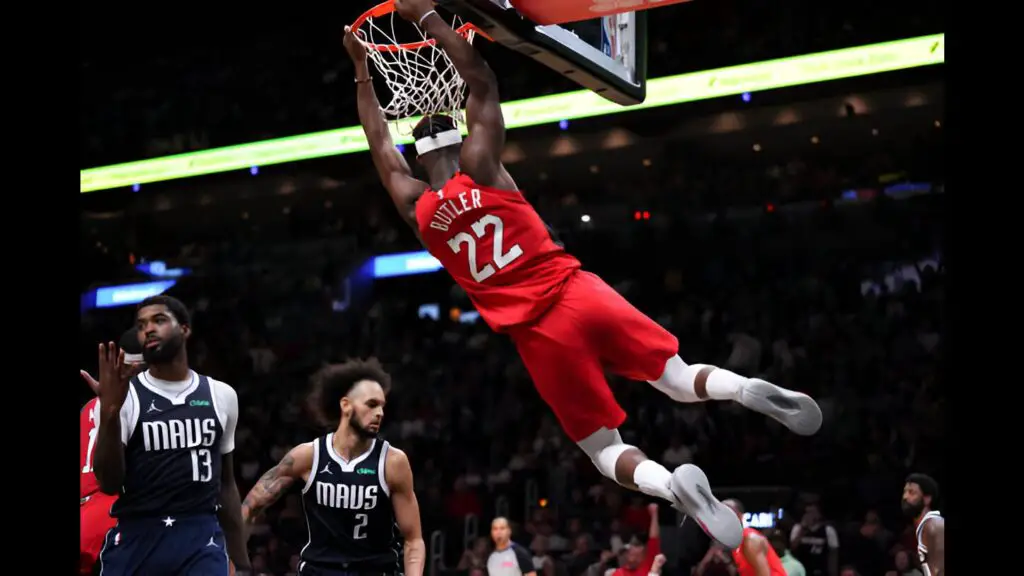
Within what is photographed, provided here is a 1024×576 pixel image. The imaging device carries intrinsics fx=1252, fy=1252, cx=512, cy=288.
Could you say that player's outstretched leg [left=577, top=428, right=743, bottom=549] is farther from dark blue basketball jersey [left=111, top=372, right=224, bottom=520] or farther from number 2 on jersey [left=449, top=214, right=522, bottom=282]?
dark blue basketball jersey [left=111, top=372, right=224, bottom=520]

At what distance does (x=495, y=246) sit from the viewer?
17.4 feet

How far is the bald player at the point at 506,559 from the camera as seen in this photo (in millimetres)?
10922

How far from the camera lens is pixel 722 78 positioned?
49.6ft

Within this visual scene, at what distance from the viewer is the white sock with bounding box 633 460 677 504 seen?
4.83 metres

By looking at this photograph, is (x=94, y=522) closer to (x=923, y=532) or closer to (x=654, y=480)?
(x=654, y=480)

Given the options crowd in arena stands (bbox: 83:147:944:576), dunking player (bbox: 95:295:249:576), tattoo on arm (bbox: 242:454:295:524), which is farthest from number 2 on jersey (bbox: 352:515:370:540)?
crowd in arena stands (bbox: 83:147:944:576)

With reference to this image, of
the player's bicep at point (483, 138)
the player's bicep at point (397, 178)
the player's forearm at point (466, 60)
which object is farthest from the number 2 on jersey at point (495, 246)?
the player's forearm at point (466, 60)

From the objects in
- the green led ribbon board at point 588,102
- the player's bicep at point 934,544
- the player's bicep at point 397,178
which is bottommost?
the player's bicep at point 934,544

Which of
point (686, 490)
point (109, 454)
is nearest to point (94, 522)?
point (109, 454)

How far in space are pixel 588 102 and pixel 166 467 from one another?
10967 mm

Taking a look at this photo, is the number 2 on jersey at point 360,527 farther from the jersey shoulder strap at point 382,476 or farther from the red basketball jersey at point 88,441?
the red basketball jersey at point 88,441

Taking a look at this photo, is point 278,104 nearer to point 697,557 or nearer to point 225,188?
point 225,188

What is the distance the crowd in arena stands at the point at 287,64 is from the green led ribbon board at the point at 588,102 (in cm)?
28
